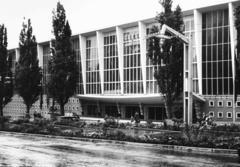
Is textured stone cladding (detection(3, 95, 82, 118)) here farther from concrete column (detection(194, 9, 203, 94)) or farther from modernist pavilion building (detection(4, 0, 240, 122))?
concrete column (detection(194, 9, 203, 94))

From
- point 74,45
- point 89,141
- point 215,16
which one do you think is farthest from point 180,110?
point 74,45

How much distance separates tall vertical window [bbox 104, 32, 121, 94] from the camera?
194 feet

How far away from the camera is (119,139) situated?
75.4 ft

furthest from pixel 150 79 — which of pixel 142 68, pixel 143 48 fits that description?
pixel 143 48

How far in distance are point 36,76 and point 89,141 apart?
3405 centimetres

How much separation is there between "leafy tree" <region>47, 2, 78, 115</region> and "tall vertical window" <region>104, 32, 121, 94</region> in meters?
8.99

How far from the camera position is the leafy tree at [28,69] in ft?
179

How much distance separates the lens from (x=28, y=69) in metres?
54.8

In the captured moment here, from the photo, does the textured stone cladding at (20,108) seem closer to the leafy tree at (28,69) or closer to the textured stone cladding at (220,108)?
the leafy tree at (28,69)

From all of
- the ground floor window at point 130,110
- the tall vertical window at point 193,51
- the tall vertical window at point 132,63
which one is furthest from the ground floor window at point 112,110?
the tall vertical window at point 193,51

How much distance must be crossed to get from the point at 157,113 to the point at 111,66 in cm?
1222

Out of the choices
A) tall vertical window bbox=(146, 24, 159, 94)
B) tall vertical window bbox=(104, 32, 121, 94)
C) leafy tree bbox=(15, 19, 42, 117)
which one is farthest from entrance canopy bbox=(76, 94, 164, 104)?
leafy tree bbox=(15, 19, 42, 117)

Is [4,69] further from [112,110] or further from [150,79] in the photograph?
[150,79]

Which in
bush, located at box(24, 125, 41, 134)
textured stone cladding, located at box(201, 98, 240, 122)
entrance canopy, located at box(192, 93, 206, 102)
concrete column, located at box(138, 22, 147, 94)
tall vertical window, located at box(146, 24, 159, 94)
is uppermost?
concrete column, located at box(138, 22, 147, 94)
